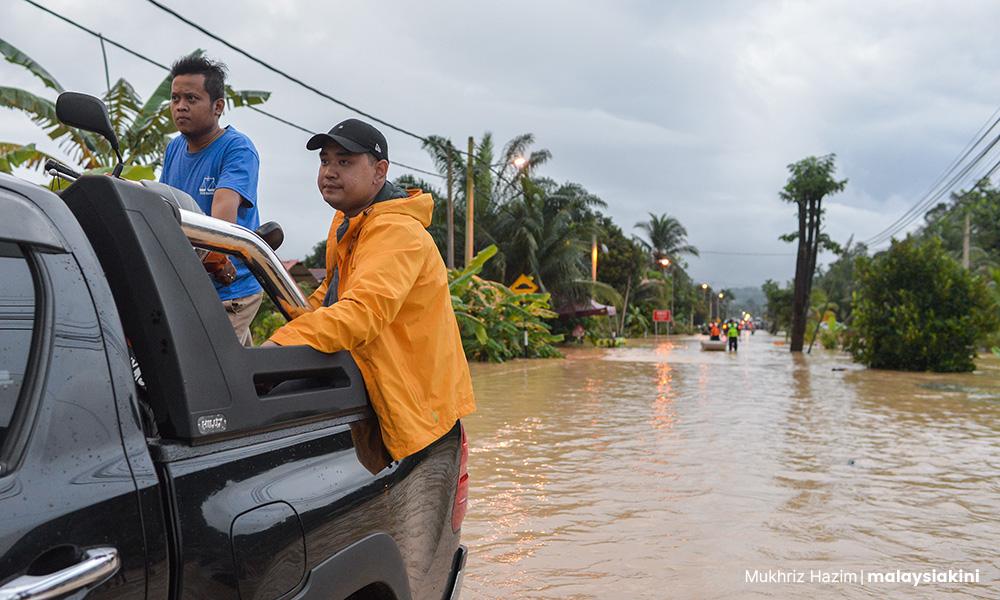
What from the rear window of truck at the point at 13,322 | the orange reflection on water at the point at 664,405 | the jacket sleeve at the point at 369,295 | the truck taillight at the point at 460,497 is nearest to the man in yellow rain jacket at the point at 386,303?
the jacket sleeve at the point at 369,295

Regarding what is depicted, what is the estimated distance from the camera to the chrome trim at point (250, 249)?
205 cm

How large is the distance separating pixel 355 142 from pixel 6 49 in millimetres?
10698

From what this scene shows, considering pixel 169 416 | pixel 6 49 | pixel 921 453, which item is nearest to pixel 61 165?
pixel 169 416

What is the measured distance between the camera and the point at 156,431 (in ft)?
5.59

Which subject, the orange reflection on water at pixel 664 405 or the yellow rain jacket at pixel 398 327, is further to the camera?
the orange reflection on water at pixel 664 405

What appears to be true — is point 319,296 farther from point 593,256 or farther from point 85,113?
point 593,256

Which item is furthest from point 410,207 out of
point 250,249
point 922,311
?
point 922,311

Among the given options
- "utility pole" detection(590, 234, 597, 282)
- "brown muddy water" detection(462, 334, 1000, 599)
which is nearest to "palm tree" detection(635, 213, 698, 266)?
"utility pole" detection(590, 234, 597, 282)

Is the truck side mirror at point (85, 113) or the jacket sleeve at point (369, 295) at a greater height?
the truck side mirror at point (85, 113)

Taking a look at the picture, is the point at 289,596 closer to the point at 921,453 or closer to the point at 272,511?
the point at 272,511

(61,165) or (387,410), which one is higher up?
(61,165)

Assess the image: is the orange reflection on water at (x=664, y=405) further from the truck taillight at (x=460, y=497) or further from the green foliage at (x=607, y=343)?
the green foliage at (x=607, y=343)

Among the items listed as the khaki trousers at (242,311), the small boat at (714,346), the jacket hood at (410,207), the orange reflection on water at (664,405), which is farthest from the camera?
the small boat at (714,346)

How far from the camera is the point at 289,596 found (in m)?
1.79
